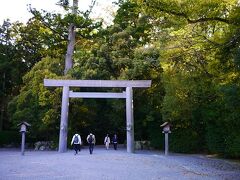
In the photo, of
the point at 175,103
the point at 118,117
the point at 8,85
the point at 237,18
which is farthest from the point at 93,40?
the point at 237,18

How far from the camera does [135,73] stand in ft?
85.4

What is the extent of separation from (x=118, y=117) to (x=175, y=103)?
994cm

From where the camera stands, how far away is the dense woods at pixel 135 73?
56.1 feet

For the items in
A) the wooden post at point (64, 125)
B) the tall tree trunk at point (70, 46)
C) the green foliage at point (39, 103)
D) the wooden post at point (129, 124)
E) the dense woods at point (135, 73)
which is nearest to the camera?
the dense woods at point (135, 73)

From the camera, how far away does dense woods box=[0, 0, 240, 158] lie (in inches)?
673

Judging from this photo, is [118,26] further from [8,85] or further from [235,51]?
[235,51]

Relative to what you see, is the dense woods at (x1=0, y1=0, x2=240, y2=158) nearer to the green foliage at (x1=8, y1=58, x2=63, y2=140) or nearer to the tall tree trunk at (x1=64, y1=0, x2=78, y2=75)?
the green foliage at (x1=8, y1=58, x2=63, y2=140)

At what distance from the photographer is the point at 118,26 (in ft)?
96.1

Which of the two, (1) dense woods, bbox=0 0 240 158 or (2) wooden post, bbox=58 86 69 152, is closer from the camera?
(1) dense woods, bbox=0 0 240 158

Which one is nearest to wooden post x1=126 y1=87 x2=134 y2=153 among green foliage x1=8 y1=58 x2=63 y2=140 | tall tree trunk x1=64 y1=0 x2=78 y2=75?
green foliage x1=8 y1=58 x2=63 y2=140

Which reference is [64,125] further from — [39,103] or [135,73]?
[135,73]

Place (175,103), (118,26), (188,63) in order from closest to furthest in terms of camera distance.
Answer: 1. (188,63)
2. (175,103)
3. (118,26)

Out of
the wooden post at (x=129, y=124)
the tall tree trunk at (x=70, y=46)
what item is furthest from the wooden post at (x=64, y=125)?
the tall tree trunk at (x=70, y=46)

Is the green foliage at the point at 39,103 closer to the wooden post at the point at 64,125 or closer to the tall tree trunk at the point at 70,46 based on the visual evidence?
the tall tree trunk at the point at 70,46
